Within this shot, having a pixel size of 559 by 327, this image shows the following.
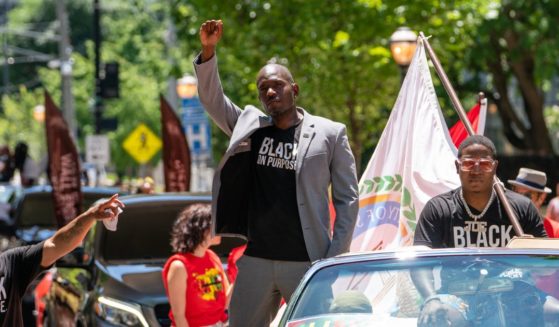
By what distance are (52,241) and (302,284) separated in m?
1.24

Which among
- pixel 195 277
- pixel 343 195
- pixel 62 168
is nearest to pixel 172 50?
pixel 62 168

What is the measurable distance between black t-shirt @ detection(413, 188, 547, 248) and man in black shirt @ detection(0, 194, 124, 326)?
1588mm

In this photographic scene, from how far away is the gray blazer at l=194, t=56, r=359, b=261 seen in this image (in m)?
6.74

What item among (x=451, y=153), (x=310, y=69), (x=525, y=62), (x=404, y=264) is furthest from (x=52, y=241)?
(x=525, y=62)

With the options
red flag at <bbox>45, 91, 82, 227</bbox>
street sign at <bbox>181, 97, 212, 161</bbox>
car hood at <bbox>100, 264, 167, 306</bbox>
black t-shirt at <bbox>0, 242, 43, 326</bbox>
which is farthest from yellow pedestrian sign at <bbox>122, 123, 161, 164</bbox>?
black t-shirt at <bbox>0, 242, 43, 326</bbox>

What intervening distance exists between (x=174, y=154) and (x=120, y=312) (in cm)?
1081

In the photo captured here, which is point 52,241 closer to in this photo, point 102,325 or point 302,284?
point 302,284

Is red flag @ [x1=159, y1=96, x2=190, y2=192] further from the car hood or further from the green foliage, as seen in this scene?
the car hood

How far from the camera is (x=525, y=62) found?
1204 inches

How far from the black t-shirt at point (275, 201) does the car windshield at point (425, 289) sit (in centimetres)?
119

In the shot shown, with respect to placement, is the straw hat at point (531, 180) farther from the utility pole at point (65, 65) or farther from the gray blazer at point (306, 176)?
the utility pole at point (65, 65)

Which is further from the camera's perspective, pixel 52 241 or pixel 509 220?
pixel 509 220

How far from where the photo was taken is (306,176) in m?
6.75

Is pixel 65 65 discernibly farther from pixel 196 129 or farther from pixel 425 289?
pixel 425 289
